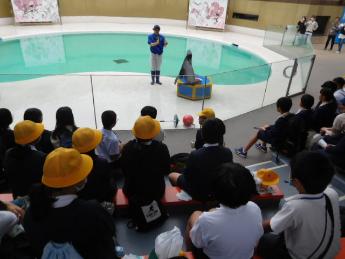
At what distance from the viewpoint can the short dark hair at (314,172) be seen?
1.72m

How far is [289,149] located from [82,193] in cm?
284

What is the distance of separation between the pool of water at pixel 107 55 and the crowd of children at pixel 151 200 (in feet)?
22.3

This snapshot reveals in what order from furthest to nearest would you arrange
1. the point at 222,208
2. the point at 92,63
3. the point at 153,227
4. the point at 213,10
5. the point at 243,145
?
1. the point at 213,10
2. the point at 92,63
3. the point at 243,145
4. the point at 153,227
5. the point at 222,208

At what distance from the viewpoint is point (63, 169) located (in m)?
1.59

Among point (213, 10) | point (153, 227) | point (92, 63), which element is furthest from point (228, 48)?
point (153, 227)

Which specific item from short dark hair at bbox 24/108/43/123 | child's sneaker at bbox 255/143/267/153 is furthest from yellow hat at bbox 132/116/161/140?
child's sneaker at bbox 255/143/267/153

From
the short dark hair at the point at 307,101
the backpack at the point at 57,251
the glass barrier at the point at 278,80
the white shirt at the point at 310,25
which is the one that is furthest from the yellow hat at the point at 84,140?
the white shirt at the point at 310,25

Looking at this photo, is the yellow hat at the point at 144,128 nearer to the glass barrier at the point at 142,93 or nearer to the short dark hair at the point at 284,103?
the short dark hair at the point at 284,103

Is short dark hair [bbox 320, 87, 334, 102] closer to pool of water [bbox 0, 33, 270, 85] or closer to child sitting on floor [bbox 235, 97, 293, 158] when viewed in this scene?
child sitting on floor [bbox 235, 97, 293, 158]

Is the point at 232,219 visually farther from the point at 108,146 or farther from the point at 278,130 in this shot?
the point at 278,130

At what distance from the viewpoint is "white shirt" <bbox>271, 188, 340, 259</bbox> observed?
174 centimetres

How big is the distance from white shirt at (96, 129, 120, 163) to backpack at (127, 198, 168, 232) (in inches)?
32.3

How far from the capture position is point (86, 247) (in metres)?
1.57

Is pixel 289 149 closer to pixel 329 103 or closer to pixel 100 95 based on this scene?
pixel 329 103
